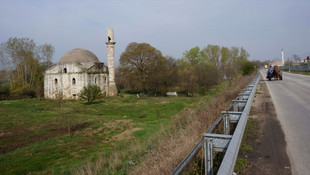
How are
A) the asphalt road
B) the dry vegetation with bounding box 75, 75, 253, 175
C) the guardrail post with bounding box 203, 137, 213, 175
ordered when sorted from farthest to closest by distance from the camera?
the dry vegetation with bounding box 75, 75, 253, 175
the asphalt road
the guardrail post with bounding box 203, 137, 213, 175

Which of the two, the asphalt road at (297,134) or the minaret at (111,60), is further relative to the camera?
the minaret at (111,60)

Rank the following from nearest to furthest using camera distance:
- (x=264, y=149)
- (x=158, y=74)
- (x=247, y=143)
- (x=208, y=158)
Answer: (x=208, y=158) → (x=264, y=149) → (x=247, y=143) → (x=158, y=74)

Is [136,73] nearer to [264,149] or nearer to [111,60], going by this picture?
[111,60]

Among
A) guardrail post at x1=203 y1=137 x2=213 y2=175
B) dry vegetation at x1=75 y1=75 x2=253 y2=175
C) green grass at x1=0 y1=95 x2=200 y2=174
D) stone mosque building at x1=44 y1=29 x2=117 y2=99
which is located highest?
stone mosque building at x1=44 y1=29 x2=117 y2=99

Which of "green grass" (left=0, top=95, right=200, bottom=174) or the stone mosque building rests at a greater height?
the stone mosque building

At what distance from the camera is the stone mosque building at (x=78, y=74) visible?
34.6m

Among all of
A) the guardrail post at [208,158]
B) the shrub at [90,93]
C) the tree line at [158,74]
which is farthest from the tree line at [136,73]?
the guardrail post at [208,158]

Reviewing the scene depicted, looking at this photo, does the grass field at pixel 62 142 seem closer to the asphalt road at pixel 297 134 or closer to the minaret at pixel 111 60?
the asphalt road at pixel 297 134

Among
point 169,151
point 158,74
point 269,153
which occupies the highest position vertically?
point 158,74

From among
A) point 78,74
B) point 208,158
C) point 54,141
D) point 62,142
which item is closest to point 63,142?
point 62,142

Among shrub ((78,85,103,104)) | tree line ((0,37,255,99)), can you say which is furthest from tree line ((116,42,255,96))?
shrub ((78,85,103,104))

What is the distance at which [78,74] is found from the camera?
34406 mm

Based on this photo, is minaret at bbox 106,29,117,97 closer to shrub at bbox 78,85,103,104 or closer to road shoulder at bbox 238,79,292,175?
shrub at bbox 78,85,103,104

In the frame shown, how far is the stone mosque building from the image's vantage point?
34.6 meters
